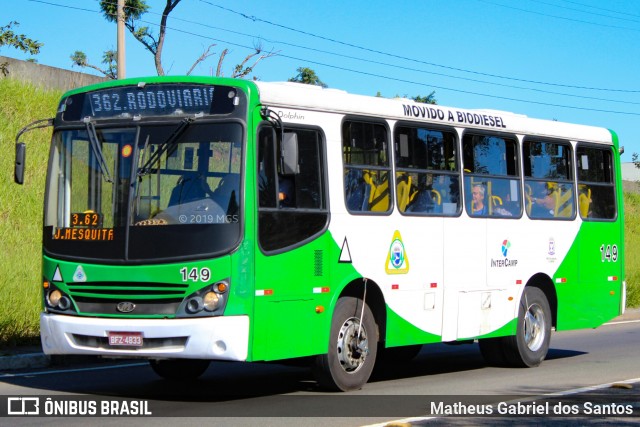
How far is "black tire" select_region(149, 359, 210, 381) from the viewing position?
472 inches

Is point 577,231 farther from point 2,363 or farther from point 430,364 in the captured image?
point 2,363

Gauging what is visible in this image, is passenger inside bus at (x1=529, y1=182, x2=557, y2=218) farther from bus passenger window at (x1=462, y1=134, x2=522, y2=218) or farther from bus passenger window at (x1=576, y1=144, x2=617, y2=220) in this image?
bus passenger window at (x1=576, y1=144, x2=617, y2=220)

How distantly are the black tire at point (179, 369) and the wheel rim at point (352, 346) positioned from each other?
5.52 feet

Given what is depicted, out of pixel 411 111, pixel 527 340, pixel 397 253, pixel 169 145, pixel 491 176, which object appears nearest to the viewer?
A: pixel 169 145

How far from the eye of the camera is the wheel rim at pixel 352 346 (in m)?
11.2

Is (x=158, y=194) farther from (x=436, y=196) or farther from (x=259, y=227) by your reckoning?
(x=436, y=196)

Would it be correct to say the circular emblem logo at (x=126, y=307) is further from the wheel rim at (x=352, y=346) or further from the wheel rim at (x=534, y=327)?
the wheel rim at (x=534, y=327)

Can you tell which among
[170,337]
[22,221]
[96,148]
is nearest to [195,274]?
[170,337]

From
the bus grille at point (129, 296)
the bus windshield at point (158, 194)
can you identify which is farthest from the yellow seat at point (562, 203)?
the bus grille at point (129, 296)

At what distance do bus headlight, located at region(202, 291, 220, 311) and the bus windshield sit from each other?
0.37 meters

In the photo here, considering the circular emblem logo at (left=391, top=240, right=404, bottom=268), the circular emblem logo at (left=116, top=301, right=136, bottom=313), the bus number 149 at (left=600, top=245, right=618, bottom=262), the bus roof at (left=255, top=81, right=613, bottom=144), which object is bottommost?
the circular emblem logo at (left=116, top=301, right=136, bottom=313)

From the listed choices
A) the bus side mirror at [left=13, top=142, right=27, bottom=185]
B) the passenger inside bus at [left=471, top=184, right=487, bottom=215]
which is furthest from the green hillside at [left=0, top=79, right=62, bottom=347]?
the passenger inside bus at [left=471, top=184, right=487, bottom=215]

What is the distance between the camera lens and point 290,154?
10.4 m

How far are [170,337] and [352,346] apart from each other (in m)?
2.25
